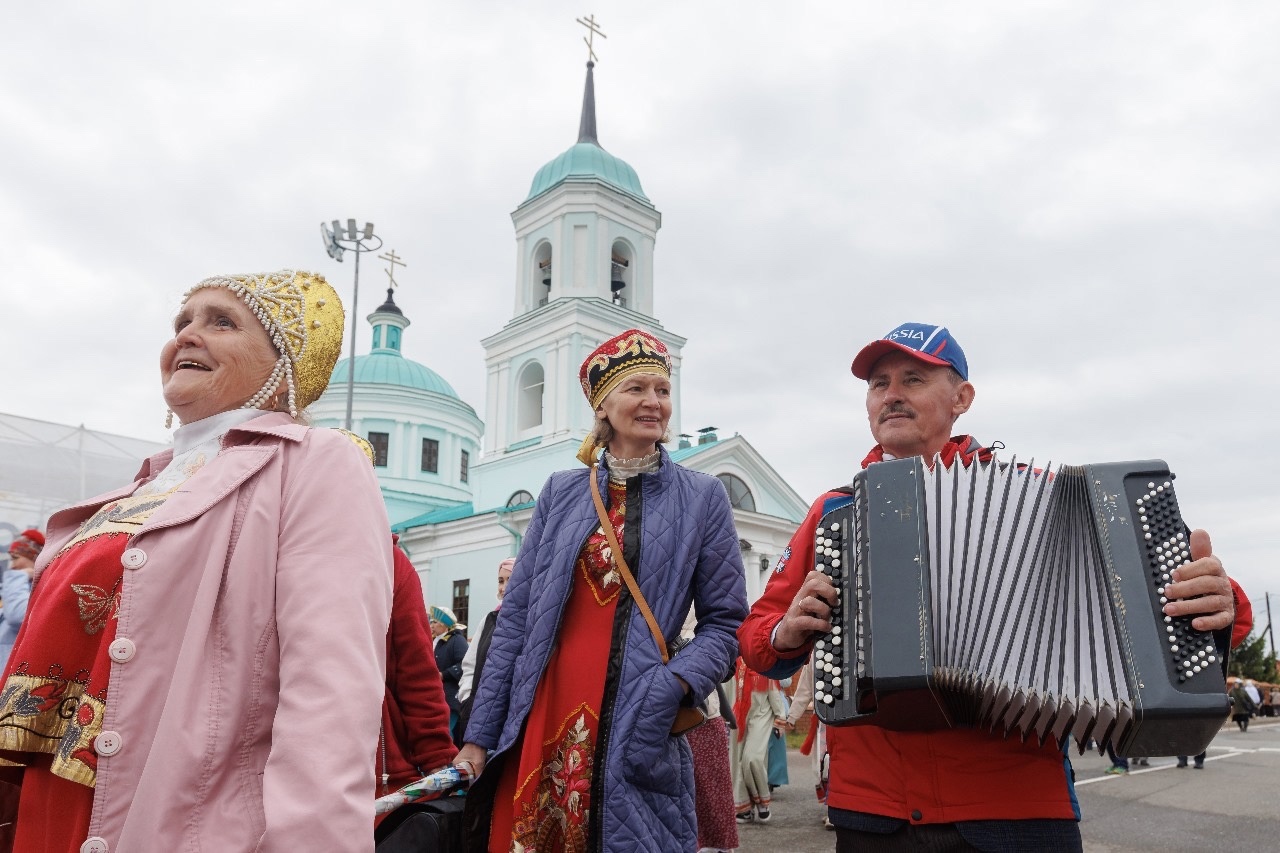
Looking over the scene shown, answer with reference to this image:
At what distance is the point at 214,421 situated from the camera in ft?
6.39

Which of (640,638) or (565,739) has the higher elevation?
(640,638)

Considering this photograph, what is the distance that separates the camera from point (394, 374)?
36812mm

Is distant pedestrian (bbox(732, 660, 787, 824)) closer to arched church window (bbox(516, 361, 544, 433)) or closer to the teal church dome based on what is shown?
arched church window (bbox(516, 361, 544, 433))

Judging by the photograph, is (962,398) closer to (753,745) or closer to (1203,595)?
(1203,595)

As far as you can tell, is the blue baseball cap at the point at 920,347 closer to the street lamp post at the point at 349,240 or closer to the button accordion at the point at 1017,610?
the button accordion at the point at 1017,610

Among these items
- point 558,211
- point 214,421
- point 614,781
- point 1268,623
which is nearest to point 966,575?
point 614,781

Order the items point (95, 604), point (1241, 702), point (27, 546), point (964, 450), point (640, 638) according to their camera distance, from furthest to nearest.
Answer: point (1241, 702), point (27, 546), point (640, 638), point (964, 450), point (95, 604)

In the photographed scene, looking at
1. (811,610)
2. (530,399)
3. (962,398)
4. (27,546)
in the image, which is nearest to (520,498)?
(530,399)

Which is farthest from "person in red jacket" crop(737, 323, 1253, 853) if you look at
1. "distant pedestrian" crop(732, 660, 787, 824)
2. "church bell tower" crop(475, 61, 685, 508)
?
"church bell tower" crop(475, 61, 685, 508)

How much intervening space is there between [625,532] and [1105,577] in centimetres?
150

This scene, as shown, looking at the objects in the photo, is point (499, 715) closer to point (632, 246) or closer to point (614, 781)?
point (614, 781)

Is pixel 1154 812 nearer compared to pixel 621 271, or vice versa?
pixel 1154 812

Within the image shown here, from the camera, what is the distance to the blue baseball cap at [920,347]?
2.62 meters

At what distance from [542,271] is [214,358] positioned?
1069 inches
